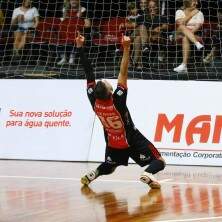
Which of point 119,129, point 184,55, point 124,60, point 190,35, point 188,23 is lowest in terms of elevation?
point 119,129

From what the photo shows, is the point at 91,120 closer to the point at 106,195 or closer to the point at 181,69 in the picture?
the point at 181,69

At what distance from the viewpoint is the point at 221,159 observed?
12.2 metres

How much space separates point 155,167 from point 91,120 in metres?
3.50

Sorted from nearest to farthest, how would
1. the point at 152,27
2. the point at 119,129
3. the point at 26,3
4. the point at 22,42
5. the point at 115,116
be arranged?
the point at 115,116 < the point at 119,129 < the point at 152,27 < the point at 22,42 < the point at 26,3

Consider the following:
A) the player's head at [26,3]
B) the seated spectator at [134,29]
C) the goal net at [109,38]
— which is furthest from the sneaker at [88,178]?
the player's head at [26,3]

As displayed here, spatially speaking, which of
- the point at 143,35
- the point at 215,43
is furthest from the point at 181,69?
the point at 143,35

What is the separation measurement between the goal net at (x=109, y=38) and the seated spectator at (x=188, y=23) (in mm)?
20

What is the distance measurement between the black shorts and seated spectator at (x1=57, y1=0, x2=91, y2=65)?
5923mm

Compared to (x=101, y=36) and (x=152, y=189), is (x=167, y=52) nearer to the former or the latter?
(x=101, y=36)

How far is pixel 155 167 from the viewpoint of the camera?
977cm

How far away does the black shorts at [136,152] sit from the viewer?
392 inches

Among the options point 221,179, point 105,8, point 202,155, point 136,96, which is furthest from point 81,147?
point 105,8

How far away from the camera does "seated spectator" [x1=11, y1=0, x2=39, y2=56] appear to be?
15984mm

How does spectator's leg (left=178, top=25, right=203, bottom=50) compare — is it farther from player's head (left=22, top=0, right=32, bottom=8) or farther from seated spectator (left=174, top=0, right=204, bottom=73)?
player's head (left=22, top=0, right=32, bottom=8)
